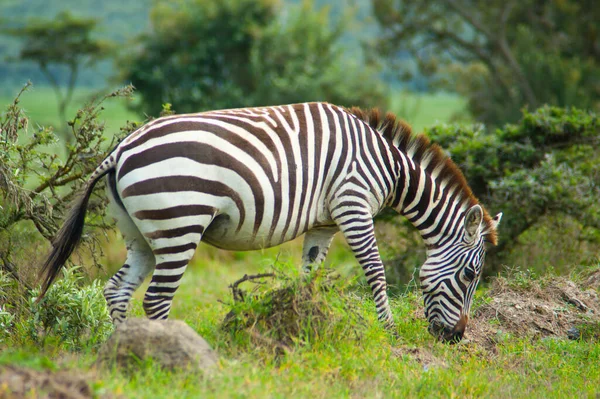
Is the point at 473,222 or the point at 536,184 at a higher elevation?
the point at 536,184

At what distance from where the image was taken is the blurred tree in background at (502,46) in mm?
23094

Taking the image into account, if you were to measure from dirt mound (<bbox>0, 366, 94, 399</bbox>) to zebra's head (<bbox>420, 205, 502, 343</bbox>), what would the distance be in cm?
371

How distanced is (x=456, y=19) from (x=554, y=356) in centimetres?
2278

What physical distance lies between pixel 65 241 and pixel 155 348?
5.12 feet

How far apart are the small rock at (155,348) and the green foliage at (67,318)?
1.29 metres

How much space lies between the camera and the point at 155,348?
16.2ft

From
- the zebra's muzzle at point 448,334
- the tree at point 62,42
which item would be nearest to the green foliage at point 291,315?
the zebra's muzzle at point 448,334

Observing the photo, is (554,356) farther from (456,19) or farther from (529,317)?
(456,19)

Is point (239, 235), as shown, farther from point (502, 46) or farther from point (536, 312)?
point (502, 46)

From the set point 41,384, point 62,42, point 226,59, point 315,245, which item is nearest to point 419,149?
point 315,245

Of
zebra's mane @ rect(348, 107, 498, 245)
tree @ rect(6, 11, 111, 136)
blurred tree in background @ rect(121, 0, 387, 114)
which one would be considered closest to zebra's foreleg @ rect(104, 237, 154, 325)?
zebra's mane @ rect(348, 107, 498, 245)

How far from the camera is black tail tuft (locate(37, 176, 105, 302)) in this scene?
589 cm

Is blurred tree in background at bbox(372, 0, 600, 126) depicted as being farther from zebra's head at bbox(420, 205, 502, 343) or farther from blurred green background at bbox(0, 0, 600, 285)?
zebra's head at bbox(420, 205, 502, 343)

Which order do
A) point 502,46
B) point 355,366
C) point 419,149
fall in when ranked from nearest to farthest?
point 355,366 < point 419,149 < point 502,46
